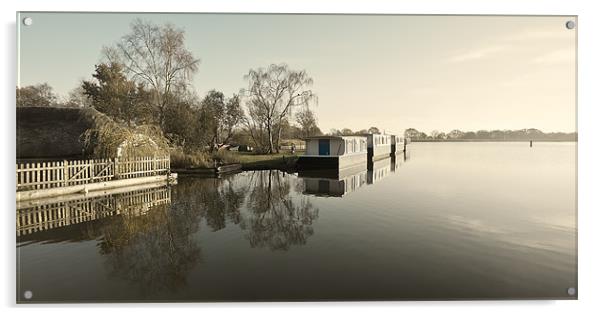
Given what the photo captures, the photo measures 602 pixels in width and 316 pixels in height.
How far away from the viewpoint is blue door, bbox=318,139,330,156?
23.0m

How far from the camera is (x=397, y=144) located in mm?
44688

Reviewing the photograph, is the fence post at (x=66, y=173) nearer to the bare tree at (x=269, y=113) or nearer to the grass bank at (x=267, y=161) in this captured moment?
the bare tree at (x=269, y=113)

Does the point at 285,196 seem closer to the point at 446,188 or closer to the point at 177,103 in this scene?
the point at 446,188

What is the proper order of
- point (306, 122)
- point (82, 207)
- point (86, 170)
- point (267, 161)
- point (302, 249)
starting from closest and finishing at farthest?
point (302, 249), point (82, 207), point (86, 170), point (306, 122), point (267, 161)

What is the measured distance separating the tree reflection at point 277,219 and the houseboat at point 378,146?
18.1 m

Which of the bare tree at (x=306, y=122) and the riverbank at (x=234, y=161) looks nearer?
the bare tree at (x=306, y=122)

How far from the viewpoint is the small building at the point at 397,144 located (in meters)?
42.3

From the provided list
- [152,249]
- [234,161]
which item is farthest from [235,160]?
[152,249]

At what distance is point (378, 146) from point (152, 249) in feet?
94.8

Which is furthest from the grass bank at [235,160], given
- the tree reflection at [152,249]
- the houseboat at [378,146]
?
the tree reflection at [152,249]

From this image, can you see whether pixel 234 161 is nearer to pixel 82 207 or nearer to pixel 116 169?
pixel 116 169

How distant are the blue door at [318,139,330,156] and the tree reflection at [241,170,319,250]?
30.8 feet

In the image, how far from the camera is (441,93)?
8.07 m

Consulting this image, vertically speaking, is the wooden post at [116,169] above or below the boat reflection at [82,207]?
above
